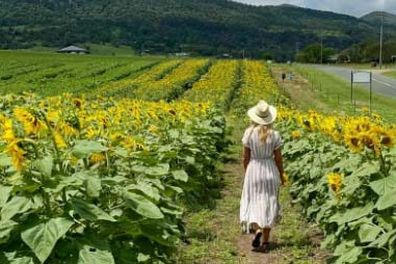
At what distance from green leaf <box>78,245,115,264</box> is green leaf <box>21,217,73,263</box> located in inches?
4.3

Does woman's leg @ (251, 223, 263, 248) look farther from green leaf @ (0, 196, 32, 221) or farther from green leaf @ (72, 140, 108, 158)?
green leaf @ (0, 196, 32, 221)

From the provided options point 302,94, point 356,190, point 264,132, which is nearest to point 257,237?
point 264,132

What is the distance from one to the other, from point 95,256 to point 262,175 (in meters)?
4.19

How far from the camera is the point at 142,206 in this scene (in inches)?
123

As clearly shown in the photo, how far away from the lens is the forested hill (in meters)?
128

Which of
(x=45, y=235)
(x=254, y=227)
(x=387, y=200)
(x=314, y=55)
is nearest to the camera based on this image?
(x=45, y=235)

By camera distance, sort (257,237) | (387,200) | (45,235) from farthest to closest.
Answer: (257,237) < (387,200) < (45,235)

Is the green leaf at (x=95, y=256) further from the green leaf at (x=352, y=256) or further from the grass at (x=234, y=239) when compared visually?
the grass at (x=234, y=239)

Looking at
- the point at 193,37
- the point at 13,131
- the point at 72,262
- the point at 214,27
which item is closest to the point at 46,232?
the point at 72,262

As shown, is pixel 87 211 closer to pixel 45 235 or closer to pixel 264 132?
pixel 45 235

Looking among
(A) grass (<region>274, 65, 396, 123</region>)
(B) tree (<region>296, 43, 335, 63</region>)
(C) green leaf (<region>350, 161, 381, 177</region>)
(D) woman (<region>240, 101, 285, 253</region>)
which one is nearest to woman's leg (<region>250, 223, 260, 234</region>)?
(D) woman (<region>240, 101, 285, 253</region>)

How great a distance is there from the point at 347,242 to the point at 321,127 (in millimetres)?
3447

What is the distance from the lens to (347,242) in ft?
15.7

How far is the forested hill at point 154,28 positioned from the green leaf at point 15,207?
111 metres
